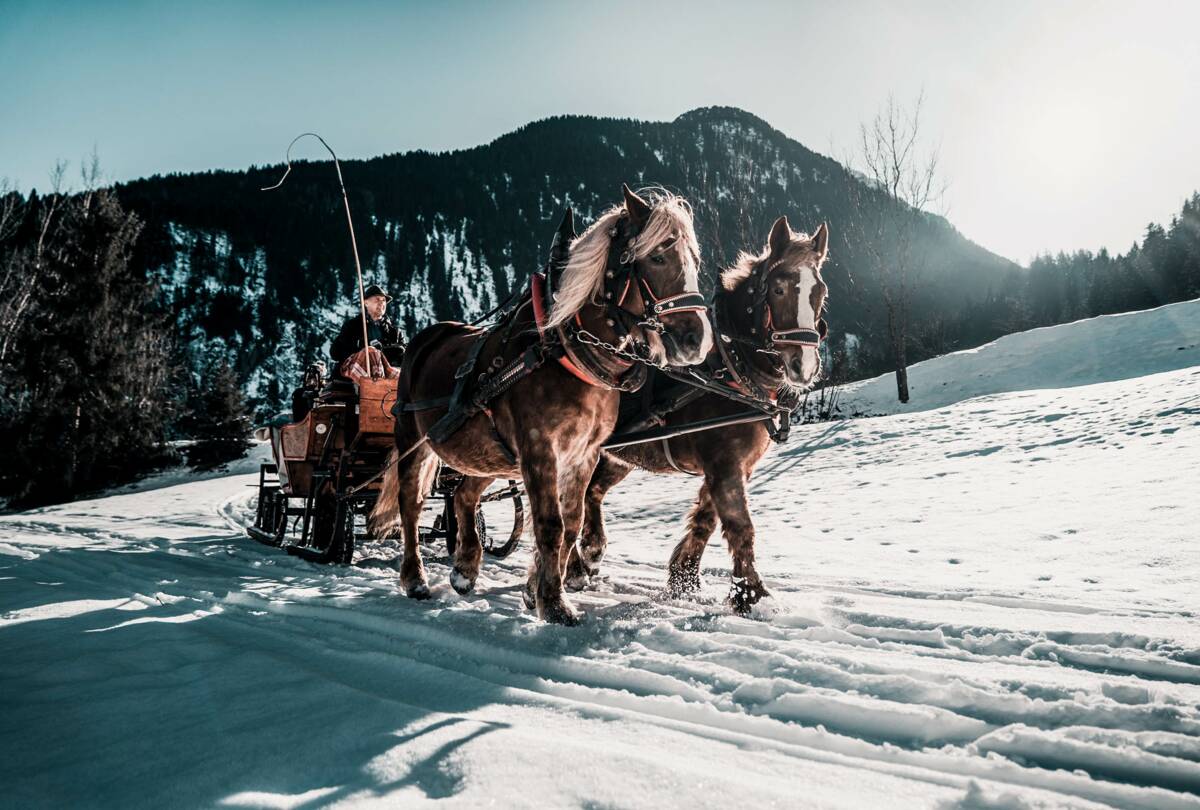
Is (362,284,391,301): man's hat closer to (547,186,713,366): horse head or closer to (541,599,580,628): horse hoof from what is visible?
(547,186,713,366): horse head

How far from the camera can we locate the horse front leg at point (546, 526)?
325 centimetres

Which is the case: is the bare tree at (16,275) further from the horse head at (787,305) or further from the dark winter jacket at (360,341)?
the horse head at (787,305)

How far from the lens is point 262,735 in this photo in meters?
1.90

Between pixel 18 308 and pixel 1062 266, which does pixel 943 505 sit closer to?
pixel 18 308

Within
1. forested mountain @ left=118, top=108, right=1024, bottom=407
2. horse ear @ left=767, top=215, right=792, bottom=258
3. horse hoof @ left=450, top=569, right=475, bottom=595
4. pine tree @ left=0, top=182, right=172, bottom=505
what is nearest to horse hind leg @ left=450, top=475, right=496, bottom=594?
horse hoof @ left=450, top=569, right=475, bottom=595

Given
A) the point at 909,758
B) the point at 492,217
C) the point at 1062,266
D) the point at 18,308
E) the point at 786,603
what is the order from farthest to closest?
the point at 492,217
the point at 1062,266
the point at 18,308
the point at 786,603
the point at 909,758

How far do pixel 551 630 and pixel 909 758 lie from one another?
1715 millimetres

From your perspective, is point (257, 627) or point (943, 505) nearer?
point (257, 627)

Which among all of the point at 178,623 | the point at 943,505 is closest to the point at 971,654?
the point at 178,623

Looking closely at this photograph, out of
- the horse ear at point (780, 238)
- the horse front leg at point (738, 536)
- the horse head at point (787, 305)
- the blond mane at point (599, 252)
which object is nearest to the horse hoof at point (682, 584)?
the horse front leg at point (738, 536)

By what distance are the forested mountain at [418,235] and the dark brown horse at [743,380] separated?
4587cm

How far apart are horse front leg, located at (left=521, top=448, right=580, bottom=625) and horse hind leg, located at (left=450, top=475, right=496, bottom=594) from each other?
101 centimetres

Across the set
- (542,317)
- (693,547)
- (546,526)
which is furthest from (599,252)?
(693,547)

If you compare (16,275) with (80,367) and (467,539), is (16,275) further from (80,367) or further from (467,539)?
(467,539)
